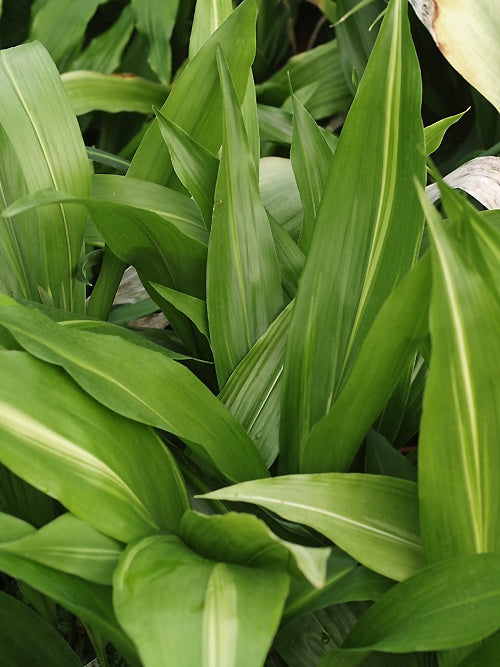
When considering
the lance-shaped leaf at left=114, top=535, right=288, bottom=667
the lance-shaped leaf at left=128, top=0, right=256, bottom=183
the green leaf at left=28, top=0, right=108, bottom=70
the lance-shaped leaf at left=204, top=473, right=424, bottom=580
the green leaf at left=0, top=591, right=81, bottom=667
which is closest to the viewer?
the lance-shaped leaf at left=114, top=535, right=288, bottom=667

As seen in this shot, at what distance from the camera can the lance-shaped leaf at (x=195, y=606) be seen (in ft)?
1.41

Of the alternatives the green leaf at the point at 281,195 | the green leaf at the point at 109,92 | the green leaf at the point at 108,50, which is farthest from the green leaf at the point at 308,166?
the green leaf at the point at 108,50

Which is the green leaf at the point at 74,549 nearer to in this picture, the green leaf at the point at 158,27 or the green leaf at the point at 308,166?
the green leaf at the point at 308,166

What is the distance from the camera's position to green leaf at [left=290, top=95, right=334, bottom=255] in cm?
82

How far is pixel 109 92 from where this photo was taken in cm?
129

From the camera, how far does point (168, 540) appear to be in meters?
0.57

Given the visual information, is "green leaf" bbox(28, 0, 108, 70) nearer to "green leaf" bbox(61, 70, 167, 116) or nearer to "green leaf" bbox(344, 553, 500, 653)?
"green leaf" bbox(61, 70, 167, 116)

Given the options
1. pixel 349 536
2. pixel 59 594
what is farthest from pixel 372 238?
pixel 59 594

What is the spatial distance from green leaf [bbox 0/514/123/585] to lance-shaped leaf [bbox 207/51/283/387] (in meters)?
0.23

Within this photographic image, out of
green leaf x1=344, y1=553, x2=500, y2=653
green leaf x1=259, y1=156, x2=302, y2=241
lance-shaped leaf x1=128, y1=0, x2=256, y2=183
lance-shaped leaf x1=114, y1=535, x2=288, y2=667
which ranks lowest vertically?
green leaf x1=344, y1=553, x2=500, y2=653

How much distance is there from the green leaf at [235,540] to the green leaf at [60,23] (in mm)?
1082

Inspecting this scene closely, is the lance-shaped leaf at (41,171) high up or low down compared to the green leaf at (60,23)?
down

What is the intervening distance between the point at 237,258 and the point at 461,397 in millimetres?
302

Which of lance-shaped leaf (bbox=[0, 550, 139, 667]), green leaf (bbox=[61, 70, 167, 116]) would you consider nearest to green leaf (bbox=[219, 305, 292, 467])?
lance-shaped leaf (bbox=[0, 550, 139, 667])
